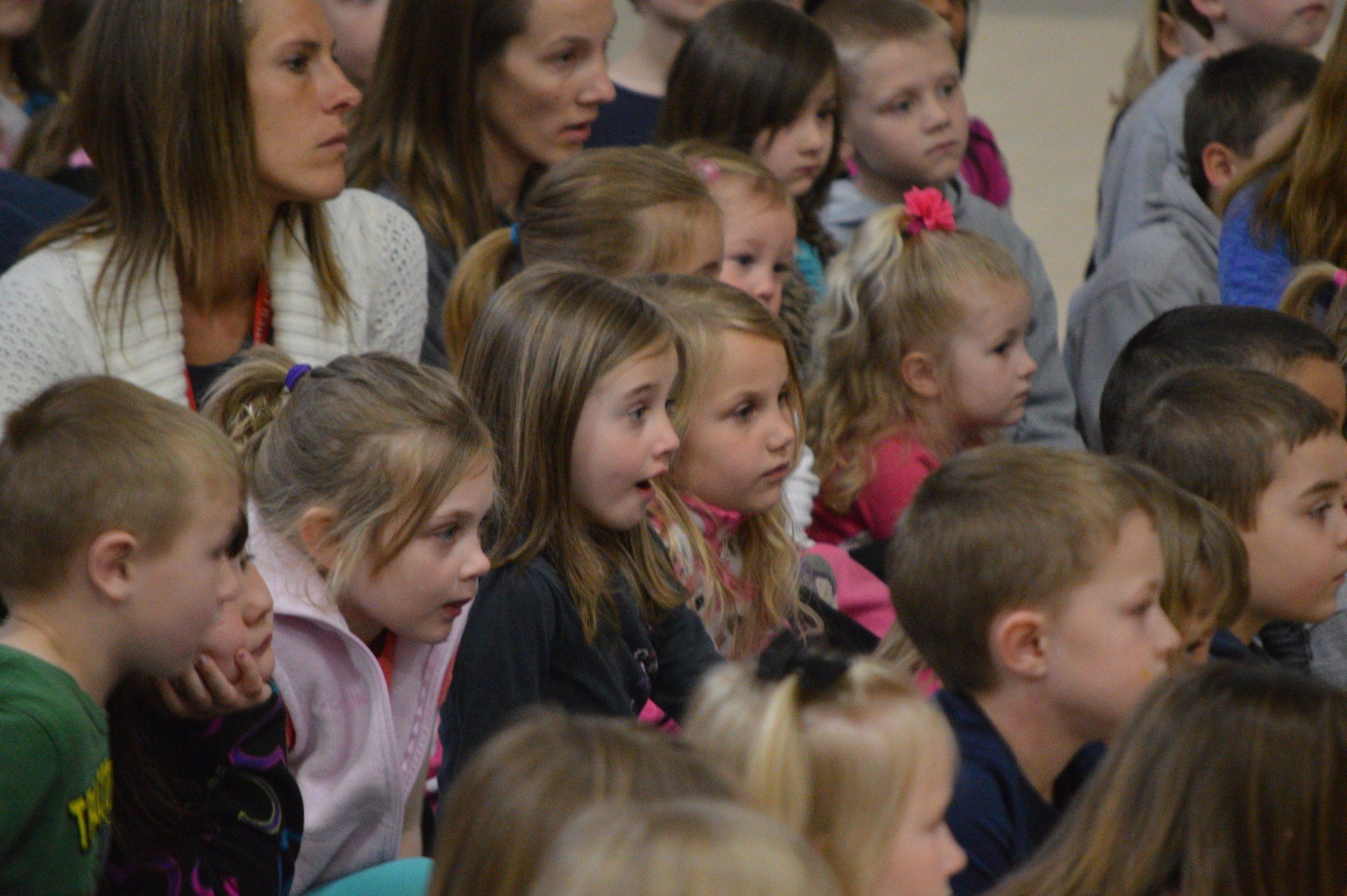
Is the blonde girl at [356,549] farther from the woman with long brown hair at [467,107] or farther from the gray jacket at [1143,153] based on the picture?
the gray jacket at [1143,153]

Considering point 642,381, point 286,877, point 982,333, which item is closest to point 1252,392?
point 982,333

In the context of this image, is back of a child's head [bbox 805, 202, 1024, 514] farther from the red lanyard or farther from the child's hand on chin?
the child's hand on chin

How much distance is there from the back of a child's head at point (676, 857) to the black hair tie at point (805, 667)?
1.36ft

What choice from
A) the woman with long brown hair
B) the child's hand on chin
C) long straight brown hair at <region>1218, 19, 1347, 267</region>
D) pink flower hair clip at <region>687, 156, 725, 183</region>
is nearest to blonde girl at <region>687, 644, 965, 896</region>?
the child's hand on chin

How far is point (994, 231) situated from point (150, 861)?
7.66ft

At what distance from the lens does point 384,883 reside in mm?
1899

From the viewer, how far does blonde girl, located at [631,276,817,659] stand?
228 centimetres

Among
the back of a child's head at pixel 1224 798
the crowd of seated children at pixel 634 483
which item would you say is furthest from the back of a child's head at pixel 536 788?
the back of a child's head at pixel 1224 798

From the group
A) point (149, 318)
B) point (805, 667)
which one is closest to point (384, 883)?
point (805, 667)

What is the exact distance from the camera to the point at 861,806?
1.34 metres

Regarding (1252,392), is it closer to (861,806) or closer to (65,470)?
(861,806)

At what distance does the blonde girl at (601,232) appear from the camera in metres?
2.56

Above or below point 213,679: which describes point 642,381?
above

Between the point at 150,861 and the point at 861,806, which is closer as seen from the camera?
the point at 861,806
